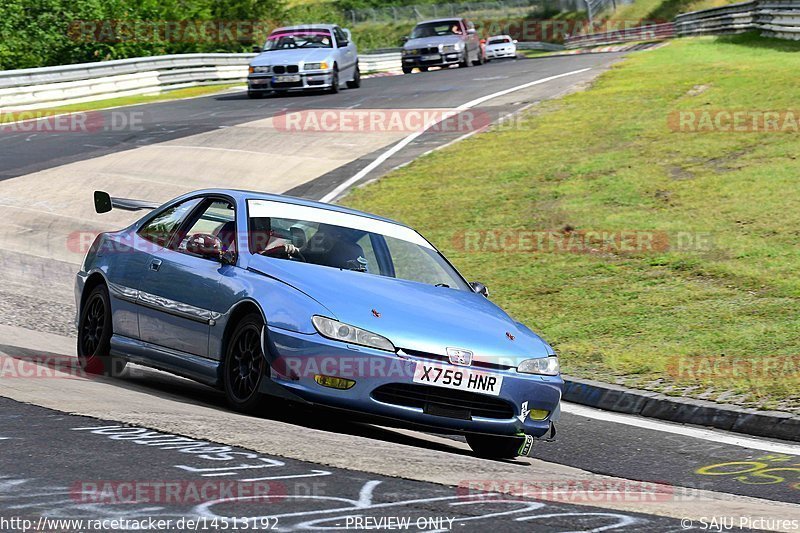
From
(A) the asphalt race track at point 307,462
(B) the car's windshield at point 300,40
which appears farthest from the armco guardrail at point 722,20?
(A) the asphalt race track at point 307,462

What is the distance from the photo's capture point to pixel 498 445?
7645 millimetres

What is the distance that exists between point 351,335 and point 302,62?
2551 centimetres

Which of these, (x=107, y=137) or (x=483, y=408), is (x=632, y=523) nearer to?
(x=483, y=408)

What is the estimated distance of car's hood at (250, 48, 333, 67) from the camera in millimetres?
31750

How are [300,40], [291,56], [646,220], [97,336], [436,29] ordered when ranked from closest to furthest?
[97,336]
[646,220]
[291,56]
[300,40]
[436,29]

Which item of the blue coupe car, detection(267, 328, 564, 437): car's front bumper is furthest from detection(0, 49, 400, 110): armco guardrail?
detection(267, 328, 564, 437): car's front bumper

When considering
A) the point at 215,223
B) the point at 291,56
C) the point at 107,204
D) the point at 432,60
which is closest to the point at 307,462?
the point at 215,223

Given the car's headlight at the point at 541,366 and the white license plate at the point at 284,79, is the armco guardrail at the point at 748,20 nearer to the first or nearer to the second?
the white license plate at the point at 284,79

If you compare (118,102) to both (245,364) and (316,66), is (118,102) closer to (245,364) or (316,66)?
(316,66)

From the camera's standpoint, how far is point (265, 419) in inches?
288

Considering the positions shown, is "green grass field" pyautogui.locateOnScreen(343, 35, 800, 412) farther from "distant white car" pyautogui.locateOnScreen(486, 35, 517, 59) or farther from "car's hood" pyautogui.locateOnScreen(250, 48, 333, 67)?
"distant white car" pyautogui.locateOnScreen(486, 35, 517, 59)

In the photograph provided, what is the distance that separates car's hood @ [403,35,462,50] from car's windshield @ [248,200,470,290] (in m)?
34.3

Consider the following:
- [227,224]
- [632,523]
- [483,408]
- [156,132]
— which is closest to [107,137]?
[156,132]

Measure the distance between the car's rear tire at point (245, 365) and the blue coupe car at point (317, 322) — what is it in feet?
0.04
